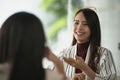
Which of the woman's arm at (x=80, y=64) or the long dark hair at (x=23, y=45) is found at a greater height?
the long dark hair at (x=23, y=45)

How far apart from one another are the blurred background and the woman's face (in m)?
0.51

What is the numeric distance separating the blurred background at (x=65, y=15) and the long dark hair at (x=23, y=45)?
53.7 inches

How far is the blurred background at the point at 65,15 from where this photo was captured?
2.35 metres

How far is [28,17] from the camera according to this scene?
0.93 meters

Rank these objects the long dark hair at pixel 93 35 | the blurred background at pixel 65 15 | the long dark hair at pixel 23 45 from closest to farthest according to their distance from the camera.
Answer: the long dark hair at pixel 23 45 < the long dark hair at pixel 93 35 < the blurred background at pixel 65 15

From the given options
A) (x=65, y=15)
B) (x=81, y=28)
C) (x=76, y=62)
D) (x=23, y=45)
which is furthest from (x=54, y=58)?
(x=65, y=15)

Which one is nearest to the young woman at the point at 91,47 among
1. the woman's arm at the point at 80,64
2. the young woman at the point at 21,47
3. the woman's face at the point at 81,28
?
the woman's face at the point at 81,28

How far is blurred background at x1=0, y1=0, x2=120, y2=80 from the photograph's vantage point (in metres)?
2.35

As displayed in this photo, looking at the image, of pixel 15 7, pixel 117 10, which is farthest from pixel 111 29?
pixel 15 7

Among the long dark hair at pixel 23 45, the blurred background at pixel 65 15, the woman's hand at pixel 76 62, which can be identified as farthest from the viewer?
the blurred background at pixel 65 15

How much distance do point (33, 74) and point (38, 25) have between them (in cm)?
16

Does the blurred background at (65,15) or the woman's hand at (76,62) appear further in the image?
the blurred background at (65,15)

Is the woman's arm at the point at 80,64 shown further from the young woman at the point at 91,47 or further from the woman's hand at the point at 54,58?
the woman's hand at the point at 54,58

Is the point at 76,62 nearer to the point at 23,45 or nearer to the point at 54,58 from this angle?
the point at 54,58
